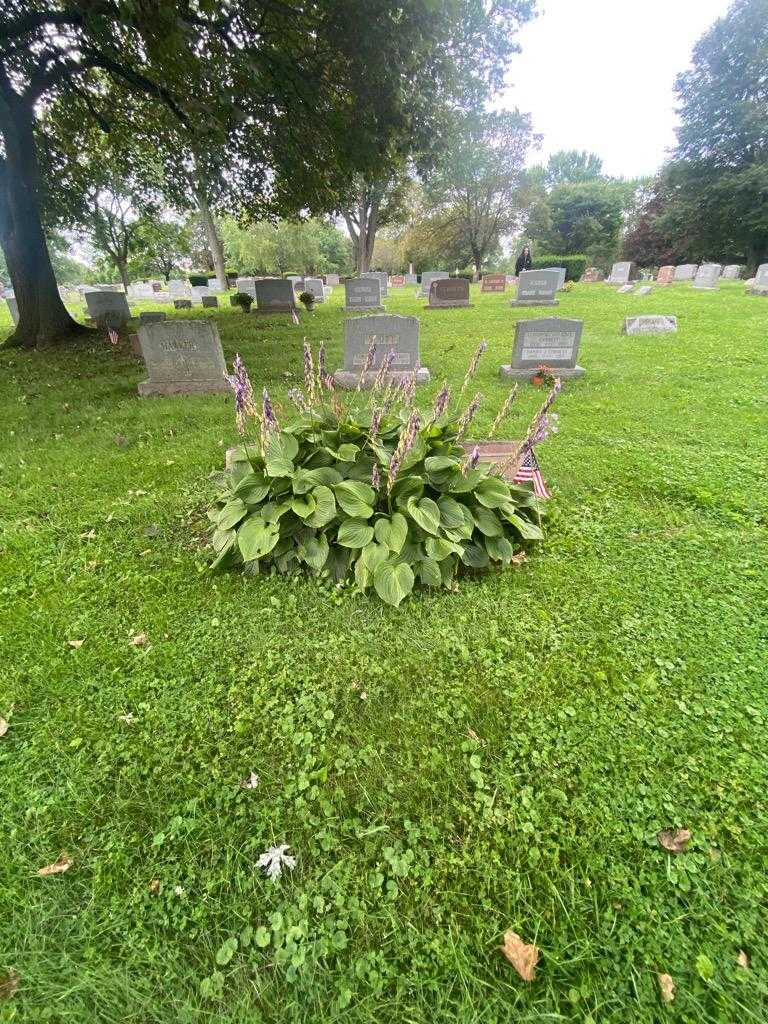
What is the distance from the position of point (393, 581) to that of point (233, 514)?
3.82ft

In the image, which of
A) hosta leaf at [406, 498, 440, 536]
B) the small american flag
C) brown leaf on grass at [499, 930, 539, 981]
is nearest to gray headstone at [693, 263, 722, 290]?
the small american flag

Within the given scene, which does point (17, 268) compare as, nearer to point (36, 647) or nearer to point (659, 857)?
point (36, 647)

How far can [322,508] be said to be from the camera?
2869mm

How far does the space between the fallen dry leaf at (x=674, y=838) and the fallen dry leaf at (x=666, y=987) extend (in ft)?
1.22

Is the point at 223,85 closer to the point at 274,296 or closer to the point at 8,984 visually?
the point at 274,296

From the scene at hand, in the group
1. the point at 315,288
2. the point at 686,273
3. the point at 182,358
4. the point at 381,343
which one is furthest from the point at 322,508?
the point at 686,273

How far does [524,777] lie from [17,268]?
14203 millimetres

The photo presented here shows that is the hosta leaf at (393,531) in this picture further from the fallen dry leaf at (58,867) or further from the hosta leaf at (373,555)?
the fallen dry leaf at (58,867)

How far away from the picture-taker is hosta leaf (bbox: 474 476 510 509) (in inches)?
120

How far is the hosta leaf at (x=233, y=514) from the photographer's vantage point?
3.00 meters

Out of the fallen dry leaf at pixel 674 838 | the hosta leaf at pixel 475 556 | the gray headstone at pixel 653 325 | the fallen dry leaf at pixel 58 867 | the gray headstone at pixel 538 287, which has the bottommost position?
the fallen dry leaf at pixel 58 867

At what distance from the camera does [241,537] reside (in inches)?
113

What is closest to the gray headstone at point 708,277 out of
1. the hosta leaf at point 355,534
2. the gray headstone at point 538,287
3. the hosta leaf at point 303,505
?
the gray headstone at point 538,287

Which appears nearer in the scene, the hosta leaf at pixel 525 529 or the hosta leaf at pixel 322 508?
the hosta leaf at pixel 322 508
